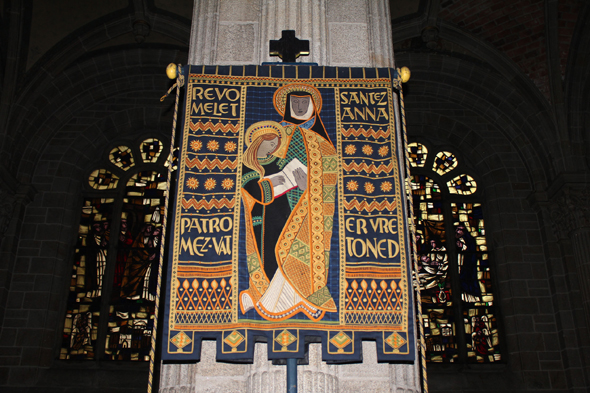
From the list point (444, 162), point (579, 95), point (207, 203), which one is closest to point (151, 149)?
point (444, 162)

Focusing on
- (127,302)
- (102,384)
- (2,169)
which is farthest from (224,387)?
(2,169)

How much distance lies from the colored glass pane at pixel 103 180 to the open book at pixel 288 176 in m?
6.07

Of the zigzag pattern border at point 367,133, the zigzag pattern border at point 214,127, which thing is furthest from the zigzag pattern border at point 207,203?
the zigzag pattern border at point 367,133

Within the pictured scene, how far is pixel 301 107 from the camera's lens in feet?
10.6

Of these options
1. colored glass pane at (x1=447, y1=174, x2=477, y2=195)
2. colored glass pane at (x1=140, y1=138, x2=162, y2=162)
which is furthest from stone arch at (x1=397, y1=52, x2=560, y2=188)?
colored glass pane at (x1=140, y1=138, x2=162, y2=162)

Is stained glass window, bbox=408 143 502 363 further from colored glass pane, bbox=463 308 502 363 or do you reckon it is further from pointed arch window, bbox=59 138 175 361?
pointed arch window, bbox=59 138 175 361

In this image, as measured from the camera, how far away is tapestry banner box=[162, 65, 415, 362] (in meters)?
2.65

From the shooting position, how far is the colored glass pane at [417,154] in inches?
348

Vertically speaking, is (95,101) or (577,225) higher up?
(95,101)

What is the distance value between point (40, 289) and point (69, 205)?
1309 mm

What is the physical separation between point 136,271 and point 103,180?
164cm

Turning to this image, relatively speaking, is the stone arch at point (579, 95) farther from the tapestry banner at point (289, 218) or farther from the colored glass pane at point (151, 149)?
the colored glass pane at point (151, 149)

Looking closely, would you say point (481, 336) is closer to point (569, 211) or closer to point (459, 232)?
point (459, 232)

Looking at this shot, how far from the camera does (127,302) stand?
7.58 meters
